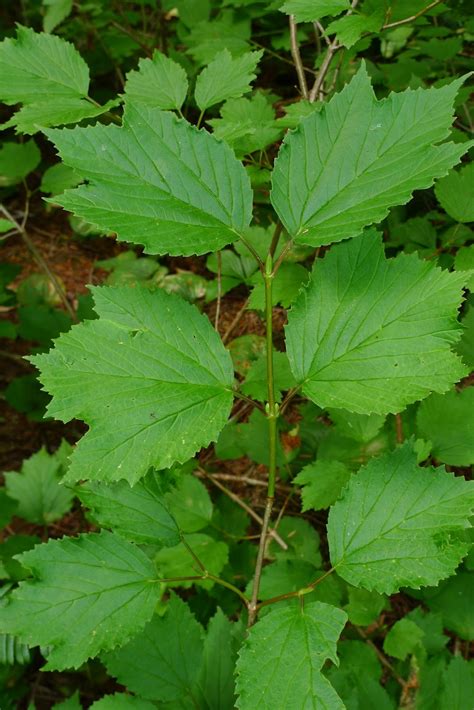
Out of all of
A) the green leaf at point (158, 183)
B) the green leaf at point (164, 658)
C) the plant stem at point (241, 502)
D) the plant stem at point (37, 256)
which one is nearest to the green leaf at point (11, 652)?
the green leaf at point (164, 658)

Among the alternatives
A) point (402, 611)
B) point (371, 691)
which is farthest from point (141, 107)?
point (402, 611)

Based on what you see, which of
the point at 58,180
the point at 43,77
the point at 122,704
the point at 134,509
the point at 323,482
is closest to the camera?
the point at 134,509

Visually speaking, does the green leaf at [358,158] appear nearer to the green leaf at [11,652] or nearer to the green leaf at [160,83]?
the green leaf at [160,83]

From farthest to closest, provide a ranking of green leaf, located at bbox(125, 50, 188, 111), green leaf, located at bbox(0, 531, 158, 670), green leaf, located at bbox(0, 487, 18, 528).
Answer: green leaf, located at bbox(0, 487, 18, 528) < green leaf, located at bbox(125, 50, 188, 111) < green leaf, located at bbox(0, 531, 158, 670)

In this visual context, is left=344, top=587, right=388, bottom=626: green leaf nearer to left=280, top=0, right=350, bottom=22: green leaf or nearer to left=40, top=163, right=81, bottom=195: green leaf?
left=280, top=0, right=350, bottom=22: green leaf

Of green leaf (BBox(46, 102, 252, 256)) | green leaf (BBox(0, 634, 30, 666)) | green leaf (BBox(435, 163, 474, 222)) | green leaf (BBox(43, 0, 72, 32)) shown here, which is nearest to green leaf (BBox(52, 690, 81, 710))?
green leaf (BBox(0, 634, 30, 666))

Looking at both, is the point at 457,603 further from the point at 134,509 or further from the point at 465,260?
the point at 134,509

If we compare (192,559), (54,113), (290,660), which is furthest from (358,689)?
(54,113)
